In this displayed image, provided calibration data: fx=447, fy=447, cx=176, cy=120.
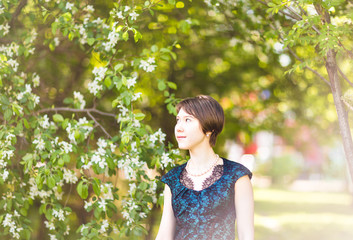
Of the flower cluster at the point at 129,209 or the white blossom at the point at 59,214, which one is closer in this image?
the flower cluster at the point at 129,209

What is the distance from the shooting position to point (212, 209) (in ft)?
6.04

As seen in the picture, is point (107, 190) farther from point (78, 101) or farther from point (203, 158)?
point (203, 158)

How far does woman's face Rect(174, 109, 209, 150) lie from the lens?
185cm

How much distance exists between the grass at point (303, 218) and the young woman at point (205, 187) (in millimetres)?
5685

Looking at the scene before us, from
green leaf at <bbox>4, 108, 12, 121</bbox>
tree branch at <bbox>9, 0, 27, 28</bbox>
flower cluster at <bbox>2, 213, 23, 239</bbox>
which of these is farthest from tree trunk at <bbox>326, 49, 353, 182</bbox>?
tree branch at <bbox>9, 0, 27, 28</bbox>

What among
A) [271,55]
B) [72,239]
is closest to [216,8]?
[271,55]

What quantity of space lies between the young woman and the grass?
5685mm

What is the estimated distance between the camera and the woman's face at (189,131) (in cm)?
185

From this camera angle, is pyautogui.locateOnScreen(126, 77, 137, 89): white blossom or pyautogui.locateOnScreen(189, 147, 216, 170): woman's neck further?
pyautogui.locateOnScreen(126, 77, 137, 89): white blossom

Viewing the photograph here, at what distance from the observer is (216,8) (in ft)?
11.5

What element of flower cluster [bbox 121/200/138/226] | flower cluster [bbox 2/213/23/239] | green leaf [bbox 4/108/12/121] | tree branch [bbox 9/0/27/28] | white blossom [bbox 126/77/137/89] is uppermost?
tree branch [bbox 9/0/27/28]

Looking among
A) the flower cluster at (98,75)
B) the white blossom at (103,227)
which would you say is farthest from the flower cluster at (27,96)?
the white blossom at (103,227)

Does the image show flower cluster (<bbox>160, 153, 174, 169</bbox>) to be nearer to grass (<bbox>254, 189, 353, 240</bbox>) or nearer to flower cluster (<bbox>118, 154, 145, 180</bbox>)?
flower cluster (<bbox>118, 154, 145, 180</bbox>)

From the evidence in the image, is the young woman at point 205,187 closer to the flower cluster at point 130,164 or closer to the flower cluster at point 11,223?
the flower cluster at point 130,164
